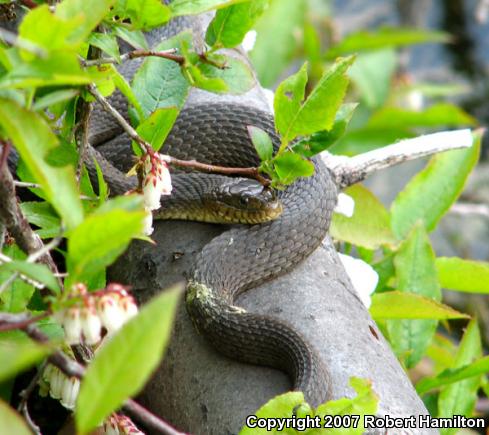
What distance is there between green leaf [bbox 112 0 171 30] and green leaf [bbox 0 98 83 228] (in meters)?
0.55

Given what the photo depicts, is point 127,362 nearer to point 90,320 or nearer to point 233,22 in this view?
point 90,320

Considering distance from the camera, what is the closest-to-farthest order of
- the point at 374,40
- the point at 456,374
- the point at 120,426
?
1. the point at 120,426
2. the point at 456,374
3. the point at 374,40

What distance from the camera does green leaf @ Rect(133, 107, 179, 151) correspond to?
1981mm

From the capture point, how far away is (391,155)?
119 inches

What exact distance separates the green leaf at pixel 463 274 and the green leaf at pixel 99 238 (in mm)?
1777

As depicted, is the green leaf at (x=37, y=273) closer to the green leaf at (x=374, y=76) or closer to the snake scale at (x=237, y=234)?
the snake scale at (x=237, y=234)

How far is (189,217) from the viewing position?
299 centimetres

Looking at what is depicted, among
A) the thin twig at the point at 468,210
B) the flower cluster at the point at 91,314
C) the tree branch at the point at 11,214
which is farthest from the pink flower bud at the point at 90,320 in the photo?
the thin twig at the point at 468,210

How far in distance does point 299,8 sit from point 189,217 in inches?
98.1

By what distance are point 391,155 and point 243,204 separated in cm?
53

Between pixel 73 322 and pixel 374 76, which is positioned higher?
pixel 73 322

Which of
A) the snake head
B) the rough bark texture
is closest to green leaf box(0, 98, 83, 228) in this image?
the rough bark texture

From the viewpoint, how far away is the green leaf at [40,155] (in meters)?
1.35

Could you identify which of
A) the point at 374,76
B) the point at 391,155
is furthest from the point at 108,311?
the point at 374,76
